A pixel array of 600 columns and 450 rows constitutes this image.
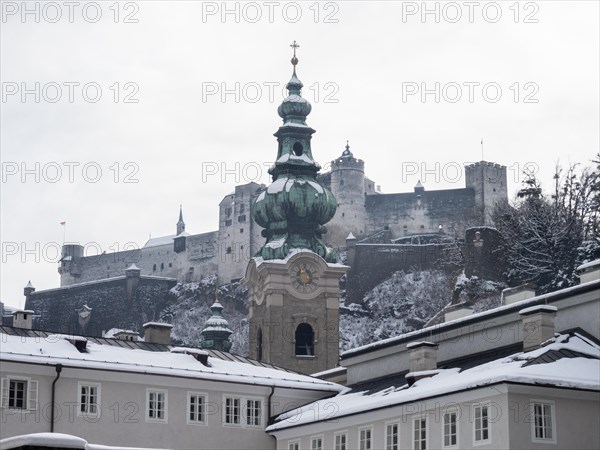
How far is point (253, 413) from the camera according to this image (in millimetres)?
42125

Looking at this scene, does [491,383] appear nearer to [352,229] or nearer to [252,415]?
[252,415]

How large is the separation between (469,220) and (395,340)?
91.7 meters

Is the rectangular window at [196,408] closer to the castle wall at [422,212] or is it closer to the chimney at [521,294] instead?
the chimney at [521,294]

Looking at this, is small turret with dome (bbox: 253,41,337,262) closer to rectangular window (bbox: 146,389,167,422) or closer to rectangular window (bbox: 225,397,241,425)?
rectangular window (bbox: 225,397,241,425)

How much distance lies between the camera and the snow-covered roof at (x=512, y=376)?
3303cm

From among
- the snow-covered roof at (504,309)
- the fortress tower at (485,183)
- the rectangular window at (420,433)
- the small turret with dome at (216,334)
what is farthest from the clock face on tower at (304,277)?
the fortress tower at (485,183)

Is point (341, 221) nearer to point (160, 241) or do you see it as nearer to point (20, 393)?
point (160, 241)

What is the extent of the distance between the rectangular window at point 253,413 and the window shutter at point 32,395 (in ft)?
21.7

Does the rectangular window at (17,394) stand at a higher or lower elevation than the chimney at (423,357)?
lower

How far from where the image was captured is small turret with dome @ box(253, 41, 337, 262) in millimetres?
68625

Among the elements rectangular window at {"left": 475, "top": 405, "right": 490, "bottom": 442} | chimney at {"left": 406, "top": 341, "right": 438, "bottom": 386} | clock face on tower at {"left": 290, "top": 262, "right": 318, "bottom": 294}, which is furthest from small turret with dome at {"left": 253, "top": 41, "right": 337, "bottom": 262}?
rectangular window at {"left": 475, "top": 405, "right": 490, "bottom": 442}

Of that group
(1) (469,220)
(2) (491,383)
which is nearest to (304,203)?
(2) (491,383)

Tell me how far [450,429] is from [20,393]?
38.5 ft

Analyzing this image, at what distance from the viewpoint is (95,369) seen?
39.4m
